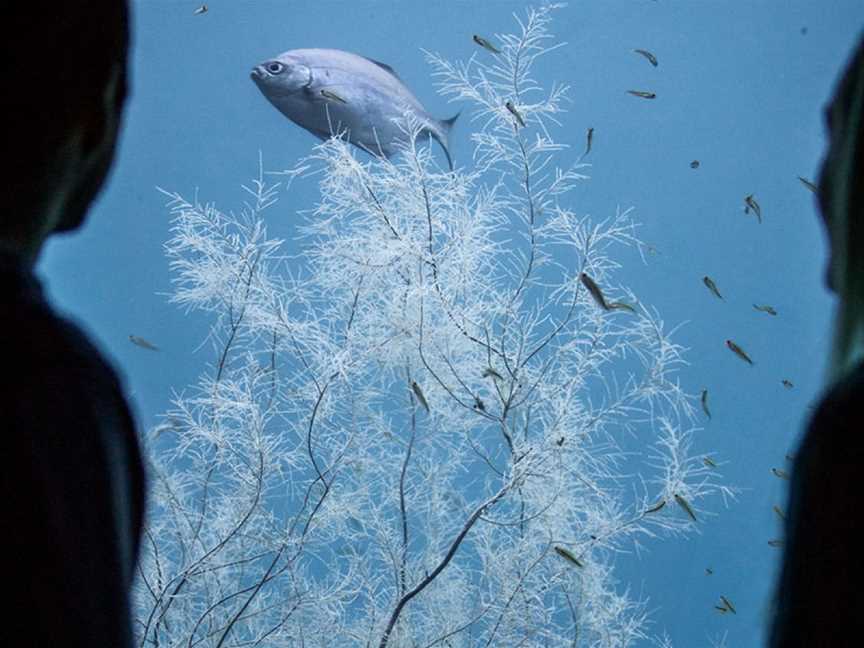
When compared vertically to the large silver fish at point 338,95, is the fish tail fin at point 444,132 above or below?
below

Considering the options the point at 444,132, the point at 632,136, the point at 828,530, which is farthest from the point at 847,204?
the point at 632,136

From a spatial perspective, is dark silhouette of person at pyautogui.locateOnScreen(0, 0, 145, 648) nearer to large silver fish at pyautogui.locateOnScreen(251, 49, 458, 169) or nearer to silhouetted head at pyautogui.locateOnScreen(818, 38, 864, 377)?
silhouetted head at pyautogui.locateOnScreen(818, 38, 864, 377)

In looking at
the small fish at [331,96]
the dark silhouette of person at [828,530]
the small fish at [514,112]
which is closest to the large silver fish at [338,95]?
the small fish at [331,96]

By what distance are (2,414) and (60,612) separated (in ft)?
0.36

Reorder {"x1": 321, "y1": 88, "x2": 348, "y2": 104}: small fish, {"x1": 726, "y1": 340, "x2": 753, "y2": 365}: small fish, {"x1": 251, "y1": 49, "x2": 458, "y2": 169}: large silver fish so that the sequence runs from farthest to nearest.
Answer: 1. {"x1": 251, "y1": 49, "x2": 458, "y2": 169}: large silver fish
2. {"x1": 321, "y1": 88, "x2": 348, "y2": 104}: small fish
3. {"x1": 726, "y1": 340, "x2": 753, "y2": 365}: small fish

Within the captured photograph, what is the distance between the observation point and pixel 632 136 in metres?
9.02

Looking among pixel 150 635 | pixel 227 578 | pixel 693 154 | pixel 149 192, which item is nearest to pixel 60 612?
pixel 150 635

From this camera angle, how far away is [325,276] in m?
3.87

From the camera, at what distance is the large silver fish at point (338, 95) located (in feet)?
13.9

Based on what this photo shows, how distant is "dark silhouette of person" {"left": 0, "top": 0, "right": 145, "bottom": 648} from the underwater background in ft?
24.4

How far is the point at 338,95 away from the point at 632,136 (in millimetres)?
5673

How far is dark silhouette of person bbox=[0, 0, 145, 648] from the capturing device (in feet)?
1.39

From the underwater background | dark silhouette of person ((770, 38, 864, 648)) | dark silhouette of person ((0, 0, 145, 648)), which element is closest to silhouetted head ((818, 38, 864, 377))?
dark silhouette of person ((770, 38, 864, 648))

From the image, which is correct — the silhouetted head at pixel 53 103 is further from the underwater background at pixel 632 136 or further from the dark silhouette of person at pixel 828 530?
the underwater background at pixel 632 136
